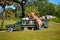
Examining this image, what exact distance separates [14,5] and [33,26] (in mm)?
5552

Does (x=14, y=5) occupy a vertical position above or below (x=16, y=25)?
above

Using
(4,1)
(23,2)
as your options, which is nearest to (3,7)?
(4,1)

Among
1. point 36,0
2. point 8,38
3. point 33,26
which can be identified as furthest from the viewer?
point 36,0

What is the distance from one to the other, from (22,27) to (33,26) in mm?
1520

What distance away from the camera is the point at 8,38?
644 inches

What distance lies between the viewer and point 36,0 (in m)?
40.1

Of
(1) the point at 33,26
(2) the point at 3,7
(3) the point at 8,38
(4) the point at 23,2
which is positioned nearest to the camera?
(3) the point at 8,38

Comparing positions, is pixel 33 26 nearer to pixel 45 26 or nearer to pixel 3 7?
pixel 45 26

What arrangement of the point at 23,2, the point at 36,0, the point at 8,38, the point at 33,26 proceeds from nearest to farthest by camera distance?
the point at 8,38 < the point at 33,26 < the point at 23,2 < the point at 36,0

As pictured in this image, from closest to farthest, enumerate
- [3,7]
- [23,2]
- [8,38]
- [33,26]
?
[8,38], [33,26], [3,7], [23,2]

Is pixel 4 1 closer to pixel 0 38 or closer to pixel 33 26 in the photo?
pixel 33 26

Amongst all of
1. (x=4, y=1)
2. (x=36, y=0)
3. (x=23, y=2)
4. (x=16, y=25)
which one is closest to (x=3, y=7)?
(x=4, y=1)

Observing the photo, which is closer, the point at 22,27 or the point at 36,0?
the point at 22,27

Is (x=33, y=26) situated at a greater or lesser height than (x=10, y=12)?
lesser
